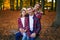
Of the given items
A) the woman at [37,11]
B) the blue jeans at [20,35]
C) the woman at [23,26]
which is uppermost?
the woman at [37,11]

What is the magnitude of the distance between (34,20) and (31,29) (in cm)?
18

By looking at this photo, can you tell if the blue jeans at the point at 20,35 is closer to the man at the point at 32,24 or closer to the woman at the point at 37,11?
the man at the point at 32,24

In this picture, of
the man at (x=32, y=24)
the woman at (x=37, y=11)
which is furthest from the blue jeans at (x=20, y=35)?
the woman at (x=37, y=11)

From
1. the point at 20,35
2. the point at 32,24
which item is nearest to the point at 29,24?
the point at 32,24

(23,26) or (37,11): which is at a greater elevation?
(37,11)

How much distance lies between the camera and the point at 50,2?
31.5m

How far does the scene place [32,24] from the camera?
4406 millimetres

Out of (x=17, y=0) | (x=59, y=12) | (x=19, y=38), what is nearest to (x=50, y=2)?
(x=17, y=0)

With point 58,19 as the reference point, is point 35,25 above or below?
above

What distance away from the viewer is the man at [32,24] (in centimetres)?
438

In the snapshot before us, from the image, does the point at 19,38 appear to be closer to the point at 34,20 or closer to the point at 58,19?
the point at 34,20

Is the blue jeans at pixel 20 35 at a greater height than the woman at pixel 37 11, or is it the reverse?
the woman at pixel 37 11

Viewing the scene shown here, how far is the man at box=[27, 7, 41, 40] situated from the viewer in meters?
4.38

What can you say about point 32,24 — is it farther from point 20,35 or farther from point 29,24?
point 20,35
